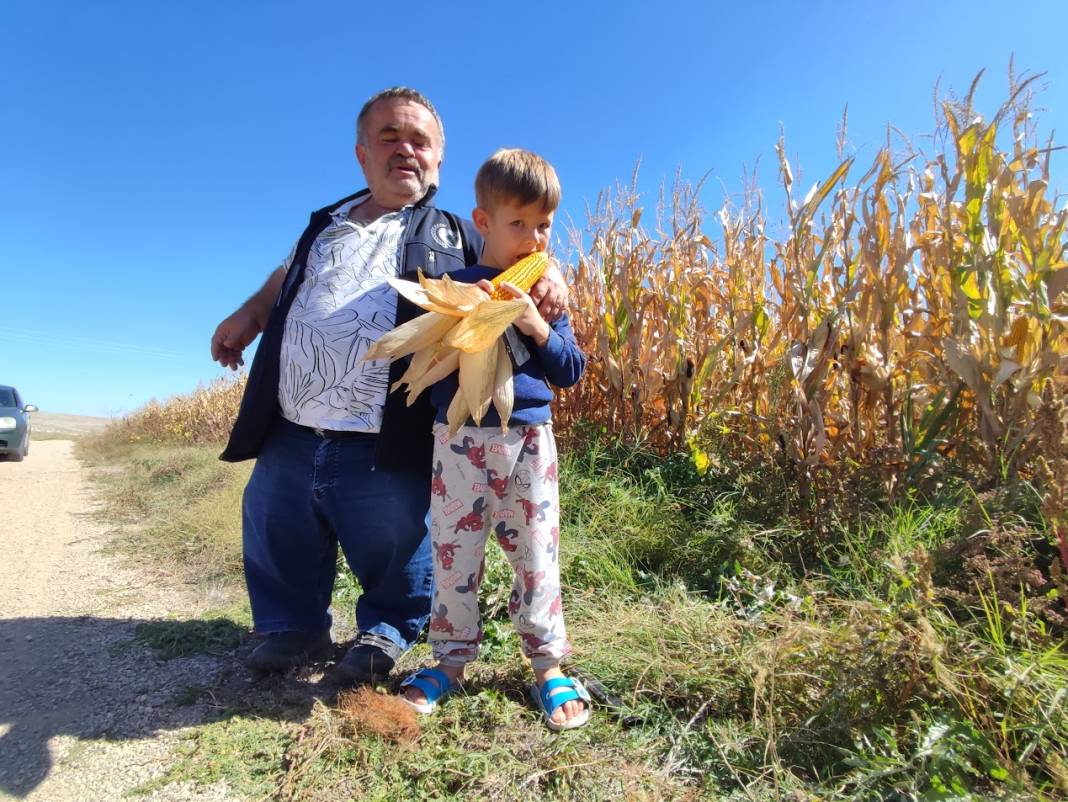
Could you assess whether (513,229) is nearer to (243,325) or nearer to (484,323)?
(484,323)

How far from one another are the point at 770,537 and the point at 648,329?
152 centimetres

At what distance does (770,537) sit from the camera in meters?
2.57

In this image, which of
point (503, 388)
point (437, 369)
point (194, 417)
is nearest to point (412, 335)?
point (437, 369)

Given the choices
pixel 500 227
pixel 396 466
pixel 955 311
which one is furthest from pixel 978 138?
pixel 396 466

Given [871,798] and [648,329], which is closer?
[871,798]

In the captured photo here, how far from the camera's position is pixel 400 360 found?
81.7 inches

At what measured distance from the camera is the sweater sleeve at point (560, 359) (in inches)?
66.6

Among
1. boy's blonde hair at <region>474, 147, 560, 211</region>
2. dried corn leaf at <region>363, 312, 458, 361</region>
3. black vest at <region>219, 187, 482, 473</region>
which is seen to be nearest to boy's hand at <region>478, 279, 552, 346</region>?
dried corn leaf at <region>363, 312, 458, 361</region>

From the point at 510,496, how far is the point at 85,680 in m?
1.64

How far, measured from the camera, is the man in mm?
2057

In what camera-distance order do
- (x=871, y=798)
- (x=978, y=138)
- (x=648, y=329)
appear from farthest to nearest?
(x=648, y=329)
(x=978, y=138)
(x=871, y=798)

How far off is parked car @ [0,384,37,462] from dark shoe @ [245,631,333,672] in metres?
10.7

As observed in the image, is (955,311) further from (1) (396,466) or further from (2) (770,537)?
(1) (396,466)

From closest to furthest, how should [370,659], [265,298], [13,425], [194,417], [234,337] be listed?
[370,659] → [234,337] → [265,298] → [13,425] → [194,417]
